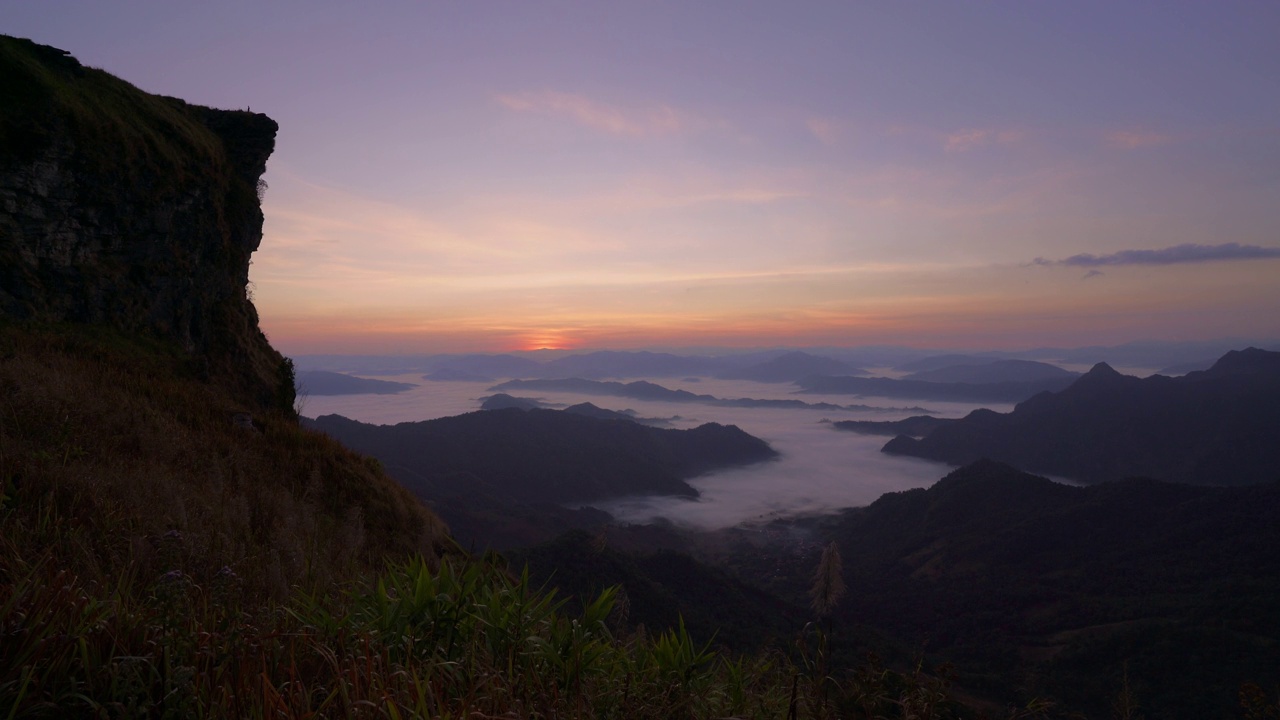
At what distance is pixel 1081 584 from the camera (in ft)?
209

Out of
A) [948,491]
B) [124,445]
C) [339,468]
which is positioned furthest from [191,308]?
[948,491]

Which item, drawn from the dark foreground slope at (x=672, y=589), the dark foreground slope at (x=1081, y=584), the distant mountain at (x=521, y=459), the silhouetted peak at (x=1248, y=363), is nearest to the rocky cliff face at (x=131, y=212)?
the dark foreground slope at (x=672, y=589)

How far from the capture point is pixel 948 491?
96000 millimetres

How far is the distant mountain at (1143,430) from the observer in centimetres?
12731

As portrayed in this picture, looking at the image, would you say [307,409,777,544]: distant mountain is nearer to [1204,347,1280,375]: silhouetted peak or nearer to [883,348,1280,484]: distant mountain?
[883,348,1280,484]: distant mountain

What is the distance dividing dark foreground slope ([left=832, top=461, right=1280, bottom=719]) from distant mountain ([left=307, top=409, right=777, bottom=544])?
46.8 m

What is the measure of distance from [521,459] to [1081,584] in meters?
96.2

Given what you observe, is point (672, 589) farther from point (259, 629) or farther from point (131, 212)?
point (259, 629)

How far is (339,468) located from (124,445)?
4.98 m

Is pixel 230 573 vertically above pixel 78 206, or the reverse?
pixel 78 206

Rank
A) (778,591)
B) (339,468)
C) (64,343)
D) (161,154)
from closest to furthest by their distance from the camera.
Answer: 1. (64,343)
2. (339,468)
3. (161,154)
4. (778,591)

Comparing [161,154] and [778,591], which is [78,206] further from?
[778,591]

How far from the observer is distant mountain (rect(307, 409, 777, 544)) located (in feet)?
319

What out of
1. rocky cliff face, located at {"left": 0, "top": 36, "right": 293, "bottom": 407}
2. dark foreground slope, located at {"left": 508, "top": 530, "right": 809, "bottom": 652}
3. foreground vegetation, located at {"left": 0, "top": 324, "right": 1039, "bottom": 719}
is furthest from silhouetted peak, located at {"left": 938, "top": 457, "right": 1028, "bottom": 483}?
foreground vegetation, located at {"left": 0, "top": 324, "right": 1039, "bottom": 719}
